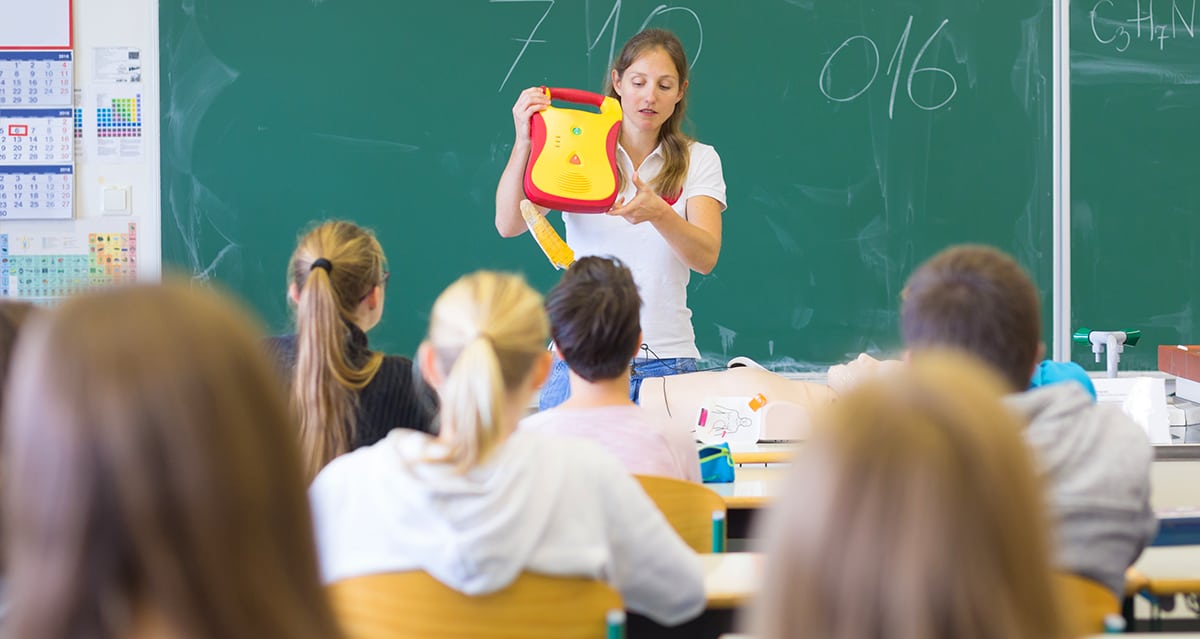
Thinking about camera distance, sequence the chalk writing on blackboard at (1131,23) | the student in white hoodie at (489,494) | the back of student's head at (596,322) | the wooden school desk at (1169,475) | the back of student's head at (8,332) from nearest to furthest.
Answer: the back of student's head at (8,332) → the student in white hoodie at (489,494) → the back of student's head at (596,322) → the wooden school desk at (1169,475) → the chalk writing on blackboard at (1131,23)

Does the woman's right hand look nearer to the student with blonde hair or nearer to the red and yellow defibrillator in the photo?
the red and yellow defibrillator

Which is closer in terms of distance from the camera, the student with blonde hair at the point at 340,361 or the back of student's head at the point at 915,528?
the back of student's head at the point at 915,528

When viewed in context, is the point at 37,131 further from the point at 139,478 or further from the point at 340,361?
the point at 139,478

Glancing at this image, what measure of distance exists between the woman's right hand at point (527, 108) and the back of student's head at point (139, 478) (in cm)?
256

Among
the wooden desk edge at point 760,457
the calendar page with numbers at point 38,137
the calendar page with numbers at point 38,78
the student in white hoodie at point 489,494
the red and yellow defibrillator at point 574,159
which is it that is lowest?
the wooden desk edge at point 760,457

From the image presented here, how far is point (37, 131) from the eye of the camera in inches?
172

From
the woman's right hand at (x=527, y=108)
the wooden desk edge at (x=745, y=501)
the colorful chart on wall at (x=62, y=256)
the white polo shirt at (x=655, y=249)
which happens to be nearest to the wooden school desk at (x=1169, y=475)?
the wooden desk edge at (x=745, y=501)

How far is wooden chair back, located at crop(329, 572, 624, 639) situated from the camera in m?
1.53

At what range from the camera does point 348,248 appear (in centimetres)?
248

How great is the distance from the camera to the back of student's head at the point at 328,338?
228 cm

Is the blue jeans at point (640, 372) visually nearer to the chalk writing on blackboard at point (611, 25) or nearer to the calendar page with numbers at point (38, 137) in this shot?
the chalk writing on blackboard at point (611, 25)

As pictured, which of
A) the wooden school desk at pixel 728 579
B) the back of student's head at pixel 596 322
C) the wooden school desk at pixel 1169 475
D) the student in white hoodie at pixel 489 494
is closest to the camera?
the student in white hoodie at pixel 489 494

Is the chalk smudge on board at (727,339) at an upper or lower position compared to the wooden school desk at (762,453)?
upper

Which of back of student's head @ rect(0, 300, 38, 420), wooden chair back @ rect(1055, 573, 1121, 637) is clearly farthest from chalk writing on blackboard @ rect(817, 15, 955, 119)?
back of student's head @ rect(0, 300, 38, 420)
